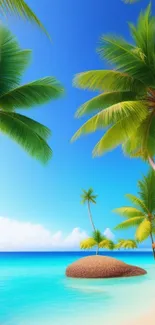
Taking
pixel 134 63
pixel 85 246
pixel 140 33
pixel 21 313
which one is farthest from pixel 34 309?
pixel 85 246

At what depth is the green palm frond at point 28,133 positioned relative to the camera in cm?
1018

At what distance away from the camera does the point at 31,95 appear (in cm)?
1031

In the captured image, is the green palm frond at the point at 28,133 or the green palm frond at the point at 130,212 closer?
the green palm frond at the point at 28,133

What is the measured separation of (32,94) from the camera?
33.8ft

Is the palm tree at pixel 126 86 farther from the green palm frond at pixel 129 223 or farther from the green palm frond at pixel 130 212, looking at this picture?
the green palm frond at pixel 130 212

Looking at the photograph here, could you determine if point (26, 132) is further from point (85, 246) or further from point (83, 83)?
point (85, 246)

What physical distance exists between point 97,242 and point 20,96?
23.9 meters

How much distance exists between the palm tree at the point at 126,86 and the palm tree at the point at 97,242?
2154cm

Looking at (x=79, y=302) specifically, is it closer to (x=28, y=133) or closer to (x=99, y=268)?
(x=99, y=268)

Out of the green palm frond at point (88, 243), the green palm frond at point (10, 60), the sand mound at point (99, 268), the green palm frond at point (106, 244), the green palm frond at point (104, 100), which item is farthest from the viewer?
the green palm frond at point (106, 244)

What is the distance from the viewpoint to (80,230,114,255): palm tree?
31.0 metres

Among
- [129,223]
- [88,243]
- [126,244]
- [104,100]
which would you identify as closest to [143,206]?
[129,223]

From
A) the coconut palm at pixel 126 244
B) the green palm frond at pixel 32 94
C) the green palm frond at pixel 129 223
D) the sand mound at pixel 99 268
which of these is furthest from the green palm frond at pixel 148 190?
the green palm frond at pixel 32 94

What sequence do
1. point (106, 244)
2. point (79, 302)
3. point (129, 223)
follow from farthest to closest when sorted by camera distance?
point (106, 244), point (129, 223), point (79, 302)
